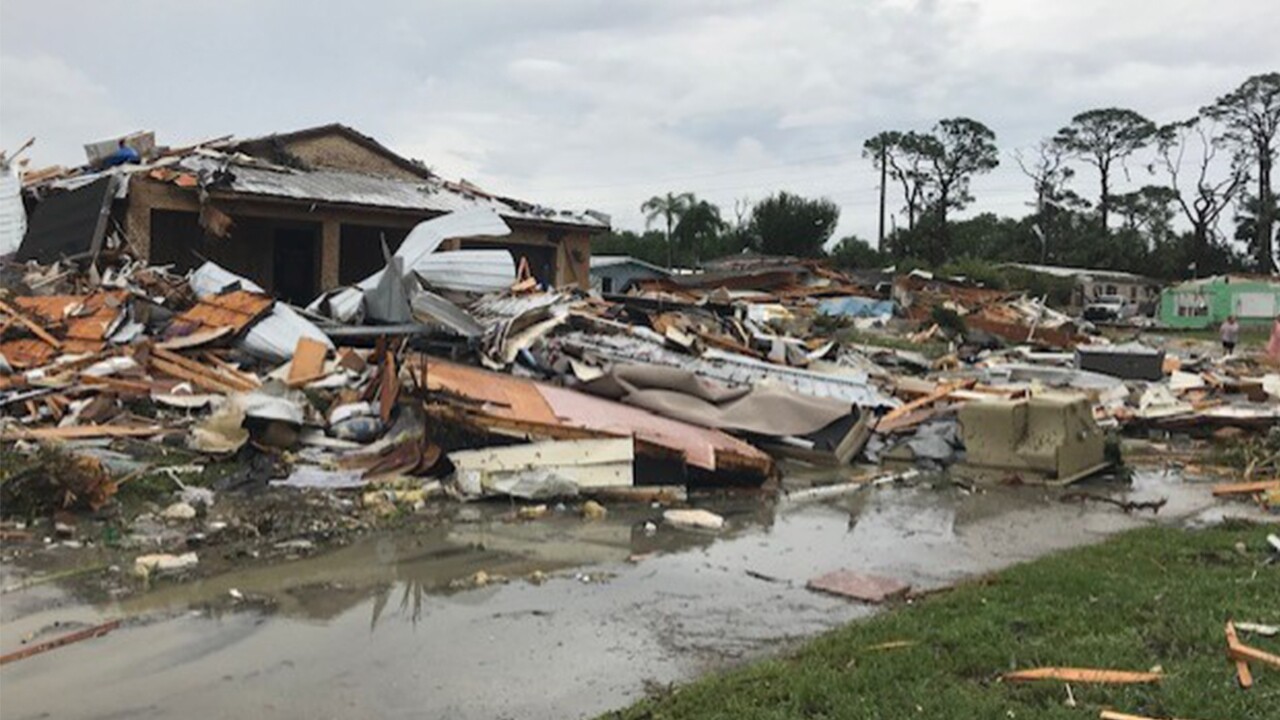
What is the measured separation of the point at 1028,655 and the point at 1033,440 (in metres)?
7.17

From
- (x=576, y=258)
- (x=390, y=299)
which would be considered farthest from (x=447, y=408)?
(x=576, y=258)

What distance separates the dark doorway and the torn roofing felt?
3.84 metres

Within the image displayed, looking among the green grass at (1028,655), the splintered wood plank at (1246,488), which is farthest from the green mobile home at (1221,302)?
the green grass at (1028,655)

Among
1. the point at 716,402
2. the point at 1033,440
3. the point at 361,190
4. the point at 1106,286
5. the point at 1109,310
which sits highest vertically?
the point at 361,190

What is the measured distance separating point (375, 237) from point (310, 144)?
256cm

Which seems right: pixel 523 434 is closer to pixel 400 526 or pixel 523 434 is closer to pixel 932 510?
pixel 400 526

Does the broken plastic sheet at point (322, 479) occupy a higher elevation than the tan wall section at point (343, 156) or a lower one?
lower

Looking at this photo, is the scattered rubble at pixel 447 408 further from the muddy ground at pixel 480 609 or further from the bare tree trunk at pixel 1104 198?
the bare tree trunk at pixel 1104 198

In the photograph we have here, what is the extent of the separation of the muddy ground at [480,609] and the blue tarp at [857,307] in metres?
27.6

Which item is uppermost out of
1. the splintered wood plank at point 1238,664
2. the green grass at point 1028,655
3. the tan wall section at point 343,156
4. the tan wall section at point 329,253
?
the tan wall section at point 343,156

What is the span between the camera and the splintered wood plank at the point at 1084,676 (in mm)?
4734

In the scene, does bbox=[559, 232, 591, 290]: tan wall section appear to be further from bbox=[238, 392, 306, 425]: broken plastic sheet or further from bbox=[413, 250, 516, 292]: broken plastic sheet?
bbox=[238, 392, 306, 425]: broken plastic sheet

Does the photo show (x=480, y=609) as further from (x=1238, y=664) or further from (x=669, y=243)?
(x=669, y=243)

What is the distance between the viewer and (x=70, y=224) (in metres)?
19.8
